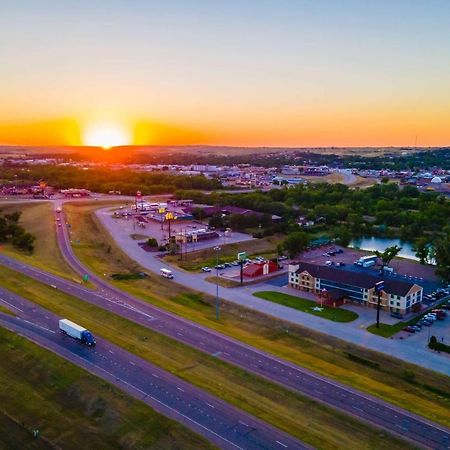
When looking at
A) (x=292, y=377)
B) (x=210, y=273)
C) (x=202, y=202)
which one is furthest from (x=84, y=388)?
(x=202, y=202)

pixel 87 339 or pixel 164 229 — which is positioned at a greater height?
pixel 87 339

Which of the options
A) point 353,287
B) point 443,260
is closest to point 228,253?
point 353,287

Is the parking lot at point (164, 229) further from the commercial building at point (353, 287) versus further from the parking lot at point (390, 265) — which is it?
the commercial building at point (353, 287)

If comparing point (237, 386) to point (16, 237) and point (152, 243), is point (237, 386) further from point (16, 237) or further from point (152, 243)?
point (16, 237)

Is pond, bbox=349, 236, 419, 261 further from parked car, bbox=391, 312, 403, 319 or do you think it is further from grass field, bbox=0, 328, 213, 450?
grass field, bbox=0, 328, 213, 450

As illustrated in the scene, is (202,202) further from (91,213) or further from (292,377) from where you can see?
(292,377)

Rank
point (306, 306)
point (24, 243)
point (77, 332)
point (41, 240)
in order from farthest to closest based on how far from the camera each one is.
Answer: point (41, 240)
point (24, 243)
point (306, 306)
point (77, 332)

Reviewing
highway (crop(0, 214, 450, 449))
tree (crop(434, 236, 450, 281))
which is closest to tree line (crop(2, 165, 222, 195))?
highway (crop(0, 214, 450, 449))

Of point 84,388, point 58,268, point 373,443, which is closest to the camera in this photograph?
point 373,443
